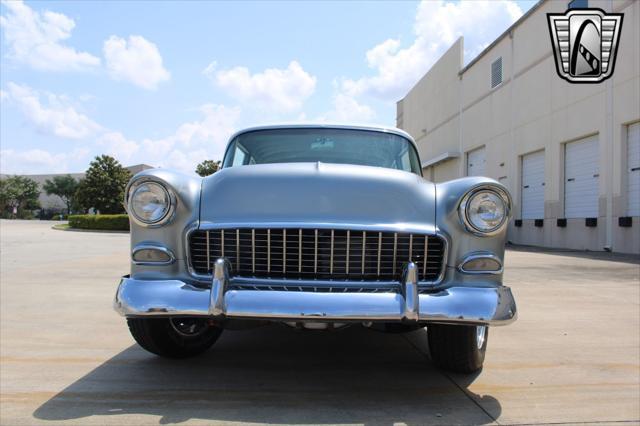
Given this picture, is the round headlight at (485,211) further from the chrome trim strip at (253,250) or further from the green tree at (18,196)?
the green tree at (18,196)

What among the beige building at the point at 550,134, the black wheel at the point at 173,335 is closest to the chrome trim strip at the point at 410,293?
the black wheel at the point at 173,335

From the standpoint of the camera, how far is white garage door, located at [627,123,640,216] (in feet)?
41.4

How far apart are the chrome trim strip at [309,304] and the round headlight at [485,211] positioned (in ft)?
1.14

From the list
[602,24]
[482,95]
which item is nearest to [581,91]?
[602,24]

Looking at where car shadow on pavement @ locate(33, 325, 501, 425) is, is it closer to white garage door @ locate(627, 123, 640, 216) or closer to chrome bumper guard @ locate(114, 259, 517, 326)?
chrome bumper guard @ locate(114, 259, 517, 326)

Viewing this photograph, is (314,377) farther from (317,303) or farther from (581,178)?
(581,178)

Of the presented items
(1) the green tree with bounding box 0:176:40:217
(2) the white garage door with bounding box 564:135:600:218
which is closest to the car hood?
(2) the white garage door with bounding box 564:135:600:218

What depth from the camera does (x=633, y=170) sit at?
1276 centimetres

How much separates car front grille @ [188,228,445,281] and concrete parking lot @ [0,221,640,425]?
0.67 metres

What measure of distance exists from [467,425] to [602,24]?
567 inches

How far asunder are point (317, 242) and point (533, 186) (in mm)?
16932

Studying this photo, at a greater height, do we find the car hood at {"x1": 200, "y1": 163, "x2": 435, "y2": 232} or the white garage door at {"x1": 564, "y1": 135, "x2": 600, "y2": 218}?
the white garage door at {"x1": 564, "y1": 135, "x2": 600, "y2": 218}

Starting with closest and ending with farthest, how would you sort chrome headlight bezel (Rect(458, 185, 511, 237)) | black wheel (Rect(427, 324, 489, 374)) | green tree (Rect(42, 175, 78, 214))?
1. chrome headlight bezel (Rect(458, 185, 511, 237))
2. black wheel (Rect(427, 324, 489, 374))
3. green tree (Rect(42, 175, 78, 214))

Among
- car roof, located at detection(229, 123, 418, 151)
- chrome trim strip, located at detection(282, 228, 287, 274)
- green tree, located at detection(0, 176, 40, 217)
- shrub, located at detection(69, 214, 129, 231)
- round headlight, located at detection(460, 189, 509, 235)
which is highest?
green tree, located at detection(0, 176, 40, 217)
